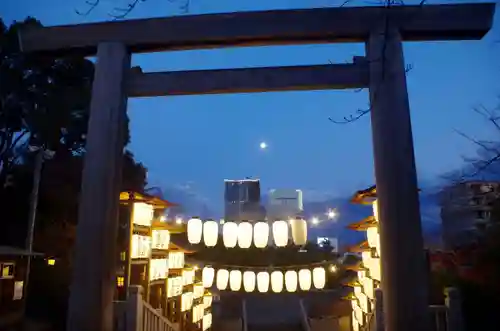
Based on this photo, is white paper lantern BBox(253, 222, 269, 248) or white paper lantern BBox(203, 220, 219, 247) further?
white paper lantern BBox(253, 222, 269, 248)

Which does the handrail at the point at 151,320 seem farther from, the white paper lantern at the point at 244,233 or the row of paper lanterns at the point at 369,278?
the white paper lantern at the point at 244,233

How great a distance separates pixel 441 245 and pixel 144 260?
18.0 meters

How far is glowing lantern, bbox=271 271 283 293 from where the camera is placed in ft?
41.7

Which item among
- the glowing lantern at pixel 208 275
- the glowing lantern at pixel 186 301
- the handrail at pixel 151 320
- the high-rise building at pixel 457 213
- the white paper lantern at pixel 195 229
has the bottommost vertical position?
the glowing lantern at pixel 186 301

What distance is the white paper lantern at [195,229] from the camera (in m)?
10.8

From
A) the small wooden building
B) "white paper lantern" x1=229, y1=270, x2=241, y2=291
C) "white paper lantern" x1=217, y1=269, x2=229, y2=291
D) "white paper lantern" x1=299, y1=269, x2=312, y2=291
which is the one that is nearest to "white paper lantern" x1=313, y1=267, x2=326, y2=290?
"white paper lantern" x1=299, y1=269, x2=312, y2=291

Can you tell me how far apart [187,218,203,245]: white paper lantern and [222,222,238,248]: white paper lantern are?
25.3 inches

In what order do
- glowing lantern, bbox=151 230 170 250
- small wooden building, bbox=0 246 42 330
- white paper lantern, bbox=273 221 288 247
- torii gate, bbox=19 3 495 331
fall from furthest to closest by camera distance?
small wooden building, bbox=0 246 42 330, white paper lantern, bbox=273 221 288 247, glowing lantern, bbox=151 230 170 250, torii gate, bbox=19 3 495 331

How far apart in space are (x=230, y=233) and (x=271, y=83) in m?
6.62

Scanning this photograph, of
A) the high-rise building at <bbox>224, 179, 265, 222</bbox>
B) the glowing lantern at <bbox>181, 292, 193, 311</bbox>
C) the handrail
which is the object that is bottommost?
the glowing lantern at <bbox>181, 292, 193, 311</bbox>

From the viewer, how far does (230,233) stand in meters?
11.0

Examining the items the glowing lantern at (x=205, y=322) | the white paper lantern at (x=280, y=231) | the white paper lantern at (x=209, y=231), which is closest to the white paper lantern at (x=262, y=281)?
the white paper lantern at (x=280, y=231)

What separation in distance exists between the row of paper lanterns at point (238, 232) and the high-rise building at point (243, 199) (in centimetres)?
2231

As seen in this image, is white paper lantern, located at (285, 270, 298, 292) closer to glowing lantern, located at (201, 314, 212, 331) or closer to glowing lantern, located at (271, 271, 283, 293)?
glowing lantern, located at (271, 271, 283, 293)
